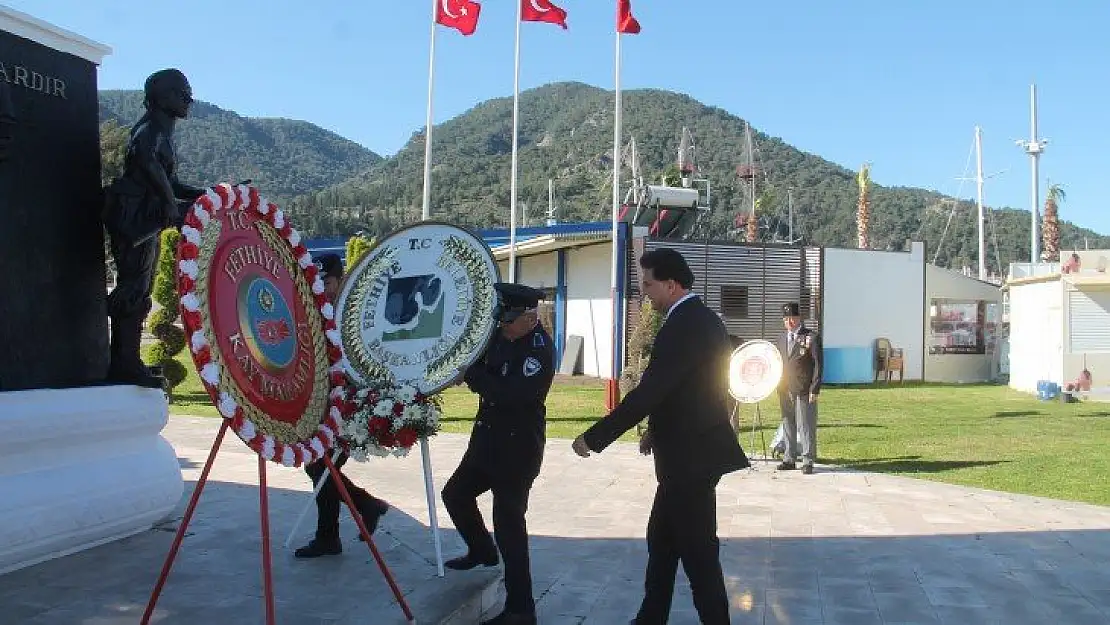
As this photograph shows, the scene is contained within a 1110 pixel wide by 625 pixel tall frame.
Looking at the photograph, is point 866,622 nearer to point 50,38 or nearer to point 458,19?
point 50,38

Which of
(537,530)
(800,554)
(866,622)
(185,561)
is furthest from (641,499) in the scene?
(185,561)

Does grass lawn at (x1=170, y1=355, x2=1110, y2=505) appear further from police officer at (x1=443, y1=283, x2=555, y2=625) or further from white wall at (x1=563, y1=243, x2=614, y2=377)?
police officer at (x1=443, y1=283, x2=555, y2=625)

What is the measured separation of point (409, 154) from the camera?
14912 cm

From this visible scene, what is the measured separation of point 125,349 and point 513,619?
3.17 meters

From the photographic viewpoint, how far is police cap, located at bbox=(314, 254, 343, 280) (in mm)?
5680

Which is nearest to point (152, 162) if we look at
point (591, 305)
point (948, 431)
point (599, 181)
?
point (948, 431)

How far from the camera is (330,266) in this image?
18.7 ft

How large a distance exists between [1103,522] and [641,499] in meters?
3.92

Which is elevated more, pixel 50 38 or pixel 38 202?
pixel 50 38

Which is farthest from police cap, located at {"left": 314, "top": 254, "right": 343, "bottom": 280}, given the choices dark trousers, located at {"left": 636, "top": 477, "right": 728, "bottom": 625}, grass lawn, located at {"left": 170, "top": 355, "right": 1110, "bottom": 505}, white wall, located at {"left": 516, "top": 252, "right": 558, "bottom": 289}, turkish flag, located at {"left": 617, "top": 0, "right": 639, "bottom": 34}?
white wall, located at {"left": 516, "top": 252, "right": 558, "bottom": 289}

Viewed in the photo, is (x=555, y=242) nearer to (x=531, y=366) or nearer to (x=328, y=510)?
(x=328, y=510)

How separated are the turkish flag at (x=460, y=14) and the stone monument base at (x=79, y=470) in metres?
17.1

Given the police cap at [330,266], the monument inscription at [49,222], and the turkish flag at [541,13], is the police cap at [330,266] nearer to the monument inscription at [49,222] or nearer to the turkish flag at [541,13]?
the monument inscription at [49,222]

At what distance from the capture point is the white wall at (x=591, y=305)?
2672 cm
